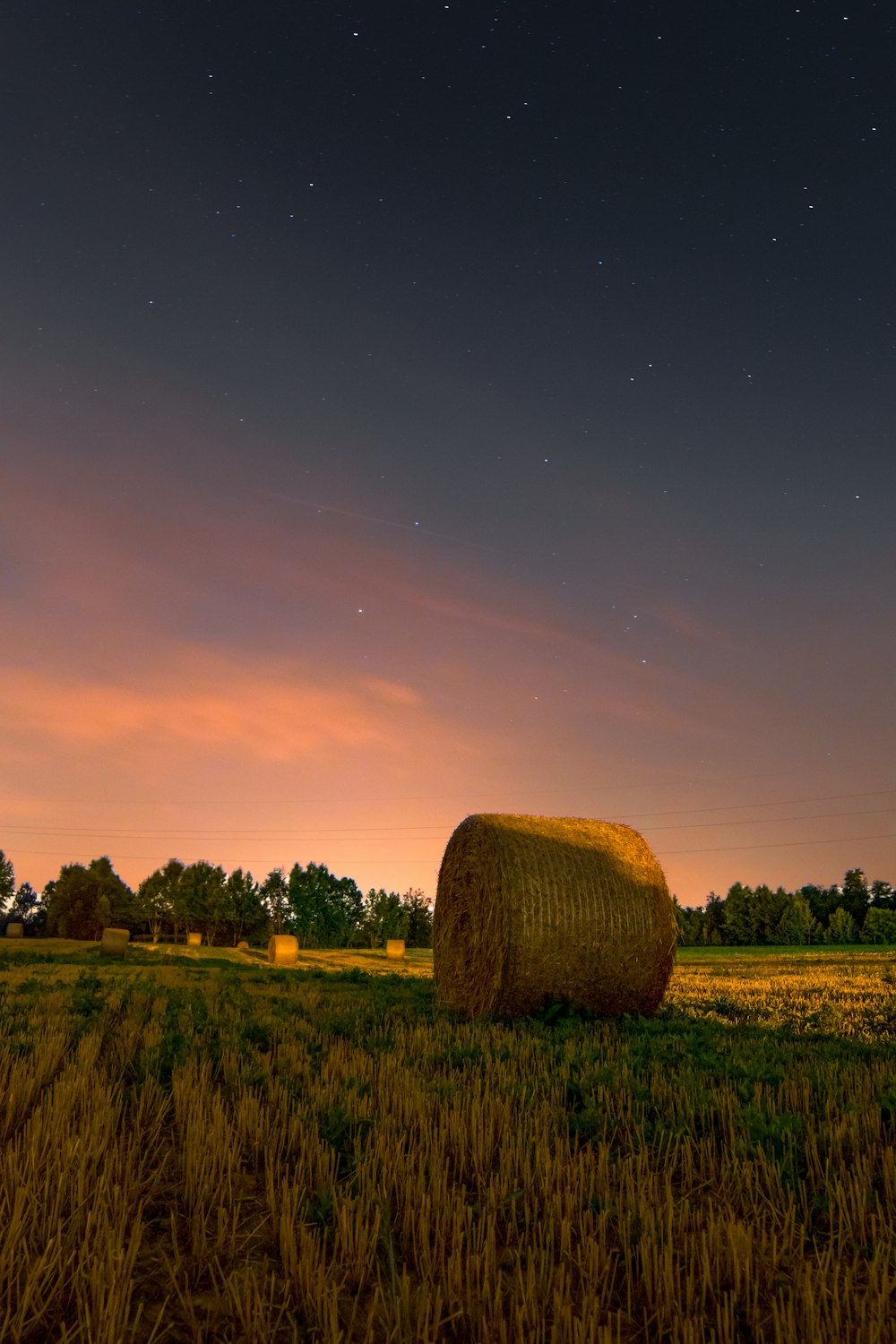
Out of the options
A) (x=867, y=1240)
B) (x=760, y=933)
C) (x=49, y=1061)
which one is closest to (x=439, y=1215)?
(x=867, y=1240)

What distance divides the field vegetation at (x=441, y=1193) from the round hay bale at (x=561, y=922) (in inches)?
137

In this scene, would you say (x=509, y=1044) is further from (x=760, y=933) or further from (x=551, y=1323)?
(x=760, y=933)

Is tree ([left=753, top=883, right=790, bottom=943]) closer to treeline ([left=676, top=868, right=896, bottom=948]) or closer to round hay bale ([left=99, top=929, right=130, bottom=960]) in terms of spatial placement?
treeline ([left=676, top=868, right=896, bottom=948])

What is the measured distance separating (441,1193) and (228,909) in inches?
4541

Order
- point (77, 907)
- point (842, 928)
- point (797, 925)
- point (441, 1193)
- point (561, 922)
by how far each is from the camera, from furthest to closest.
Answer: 1. point (77, 907)
2. point (797, 925)
3. point (842, 928)
4. point (561, 922)
5. point (441, 1193)

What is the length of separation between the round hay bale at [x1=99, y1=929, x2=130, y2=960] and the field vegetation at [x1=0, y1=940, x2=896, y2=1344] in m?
27.0

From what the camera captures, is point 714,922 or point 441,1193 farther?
point 714,922

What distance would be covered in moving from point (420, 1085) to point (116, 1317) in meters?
3.69

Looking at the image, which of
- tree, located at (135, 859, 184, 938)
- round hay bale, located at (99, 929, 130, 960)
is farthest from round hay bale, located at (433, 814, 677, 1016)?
tree, located at (135, 859, 184, 938)

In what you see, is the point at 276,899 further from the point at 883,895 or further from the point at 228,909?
the point at 883,895

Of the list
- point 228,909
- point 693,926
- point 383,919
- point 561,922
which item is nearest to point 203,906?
point 228,909

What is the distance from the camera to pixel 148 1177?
14.2 ft

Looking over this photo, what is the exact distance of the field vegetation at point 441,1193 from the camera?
117 inches

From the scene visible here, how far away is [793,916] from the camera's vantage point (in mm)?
Result: 102875
